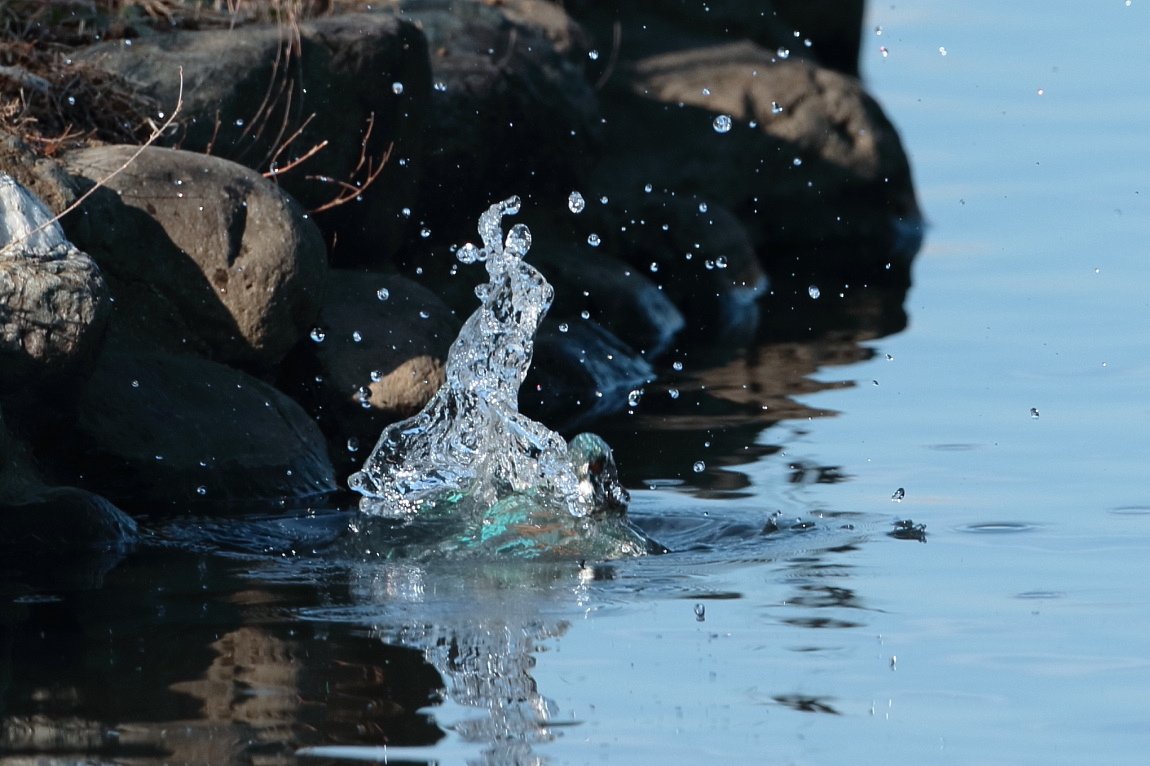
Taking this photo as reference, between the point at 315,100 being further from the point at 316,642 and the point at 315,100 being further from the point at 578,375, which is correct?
the point at 316,642

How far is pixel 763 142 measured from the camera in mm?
15180

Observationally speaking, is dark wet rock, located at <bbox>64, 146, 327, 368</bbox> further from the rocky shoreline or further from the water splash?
the water splash

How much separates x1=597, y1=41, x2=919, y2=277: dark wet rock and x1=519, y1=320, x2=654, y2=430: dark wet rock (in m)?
4.44

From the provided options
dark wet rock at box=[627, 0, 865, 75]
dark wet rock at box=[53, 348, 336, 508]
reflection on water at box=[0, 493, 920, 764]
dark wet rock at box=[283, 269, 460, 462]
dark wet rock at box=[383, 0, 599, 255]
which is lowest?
reflection on water at box=[0, 493, 920, 764]

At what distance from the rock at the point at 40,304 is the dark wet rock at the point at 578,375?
2.73 metres

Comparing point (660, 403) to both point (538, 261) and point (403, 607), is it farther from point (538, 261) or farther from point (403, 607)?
point (403, 607)

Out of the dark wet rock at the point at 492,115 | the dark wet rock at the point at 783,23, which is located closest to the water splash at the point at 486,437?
the dark wet rock at the point at 492,115

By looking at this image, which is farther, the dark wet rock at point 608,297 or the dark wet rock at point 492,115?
the dark wet rock at point 608,297

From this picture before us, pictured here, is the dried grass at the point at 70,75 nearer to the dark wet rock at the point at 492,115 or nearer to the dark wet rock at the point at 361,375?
the dark wet rock at the point at 361,375

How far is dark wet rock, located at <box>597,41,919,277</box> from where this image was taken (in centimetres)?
1487

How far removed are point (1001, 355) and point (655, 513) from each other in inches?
150

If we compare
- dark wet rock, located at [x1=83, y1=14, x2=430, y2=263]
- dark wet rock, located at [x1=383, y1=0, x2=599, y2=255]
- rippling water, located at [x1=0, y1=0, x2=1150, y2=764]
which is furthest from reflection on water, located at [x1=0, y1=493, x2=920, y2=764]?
dark wet rock, located at [x1=383, y1=0, x2=599, y2=255]

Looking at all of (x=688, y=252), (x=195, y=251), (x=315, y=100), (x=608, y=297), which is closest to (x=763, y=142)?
(x=688, y=252)

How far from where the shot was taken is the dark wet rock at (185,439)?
674 cm
